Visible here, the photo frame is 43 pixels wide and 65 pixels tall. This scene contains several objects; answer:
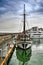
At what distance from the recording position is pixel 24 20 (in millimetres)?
24203

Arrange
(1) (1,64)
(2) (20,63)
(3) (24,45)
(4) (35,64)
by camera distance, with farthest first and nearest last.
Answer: (3) (24,45)
(2) (20,63)
(4) (35,64)
(1) (1,64)

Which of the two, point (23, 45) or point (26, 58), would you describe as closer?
point (26, 58)

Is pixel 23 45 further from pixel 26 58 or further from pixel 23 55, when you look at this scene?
pixel 26 58

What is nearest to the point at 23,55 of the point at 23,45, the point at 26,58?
the point at 26,58

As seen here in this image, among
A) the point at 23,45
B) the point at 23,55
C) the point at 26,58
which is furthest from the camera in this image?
the point at 23,45

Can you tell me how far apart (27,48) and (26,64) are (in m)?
6.23

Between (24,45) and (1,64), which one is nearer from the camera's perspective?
(1,64)

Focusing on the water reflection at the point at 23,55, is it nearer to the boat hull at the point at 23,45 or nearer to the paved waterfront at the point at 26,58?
the paved waterfront at the point at 26,58

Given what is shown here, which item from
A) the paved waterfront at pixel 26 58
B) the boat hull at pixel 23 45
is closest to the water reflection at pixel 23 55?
the paved waterfront at pixel 26 58

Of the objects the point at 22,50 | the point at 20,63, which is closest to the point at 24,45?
the point at 22,50

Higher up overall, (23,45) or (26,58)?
(23,45)

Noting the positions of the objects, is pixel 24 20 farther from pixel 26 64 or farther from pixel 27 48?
pixel 26 64

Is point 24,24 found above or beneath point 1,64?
above

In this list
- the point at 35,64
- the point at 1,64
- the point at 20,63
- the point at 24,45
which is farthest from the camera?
the point at 24,45
